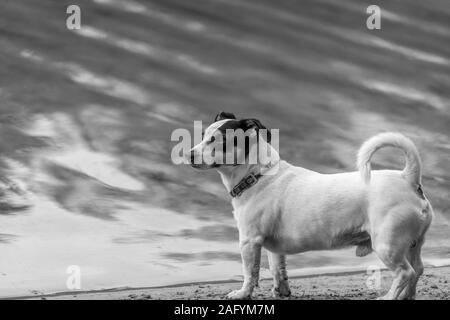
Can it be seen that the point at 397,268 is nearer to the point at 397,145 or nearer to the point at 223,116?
the point at 397,145

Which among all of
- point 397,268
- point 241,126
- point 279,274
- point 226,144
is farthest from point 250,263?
point 397,268

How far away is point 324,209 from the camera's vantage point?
786 centimetres

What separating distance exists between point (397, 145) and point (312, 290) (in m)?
2.41

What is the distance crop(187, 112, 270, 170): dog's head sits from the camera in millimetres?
7992

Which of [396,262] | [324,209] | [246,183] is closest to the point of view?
[396,262]

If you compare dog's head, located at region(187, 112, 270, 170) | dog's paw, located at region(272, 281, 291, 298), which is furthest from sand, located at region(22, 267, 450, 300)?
dog's head, located at region(187, 112, 270, 170)

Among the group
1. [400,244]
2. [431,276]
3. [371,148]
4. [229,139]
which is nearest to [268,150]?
[229,139]

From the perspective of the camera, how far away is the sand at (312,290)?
902 centimetres

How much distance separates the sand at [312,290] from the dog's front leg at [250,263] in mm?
412

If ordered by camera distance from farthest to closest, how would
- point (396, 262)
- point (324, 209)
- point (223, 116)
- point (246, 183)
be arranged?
Answer: point (223, 116), point (246, 183), point (324, 209), point (396, 262)

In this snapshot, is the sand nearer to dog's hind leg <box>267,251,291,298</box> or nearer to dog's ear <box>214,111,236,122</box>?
dog's hind leg <box>267,251,291,298</box>

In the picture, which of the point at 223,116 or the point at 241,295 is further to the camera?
the point at 223,116

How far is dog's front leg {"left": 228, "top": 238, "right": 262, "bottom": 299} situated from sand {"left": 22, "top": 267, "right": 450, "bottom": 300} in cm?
41

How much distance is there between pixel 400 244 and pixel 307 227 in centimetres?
88
